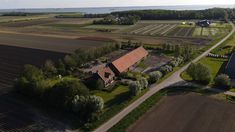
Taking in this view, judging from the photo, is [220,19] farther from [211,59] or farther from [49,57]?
[49,57]

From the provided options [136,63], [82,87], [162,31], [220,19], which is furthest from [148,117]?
[220,19]

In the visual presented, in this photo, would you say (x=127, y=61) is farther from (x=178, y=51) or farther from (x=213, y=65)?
(x=213, y=65)

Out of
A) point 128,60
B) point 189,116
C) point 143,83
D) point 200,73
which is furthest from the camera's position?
point 128,60

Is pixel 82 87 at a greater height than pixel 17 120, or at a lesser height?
greater

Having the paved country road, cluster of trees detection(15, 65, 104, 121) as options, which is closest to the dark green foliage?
cluster of trees detection(15, 65, 104, 121)

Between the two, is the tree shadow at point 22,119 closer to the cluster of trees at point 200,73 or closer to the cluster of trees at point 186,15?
the cluster of trees at point 200,73

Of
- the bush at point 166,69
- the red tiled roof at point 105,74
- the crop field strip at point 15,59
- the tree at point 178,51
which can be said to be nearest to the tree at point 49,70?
the crop field strip at point 15,59

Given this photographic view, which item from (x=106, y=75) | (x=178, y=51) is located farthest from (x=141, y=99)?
(x=178, y=51)
